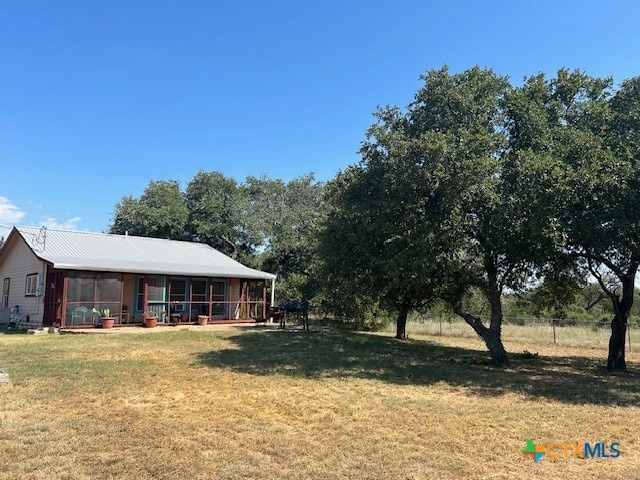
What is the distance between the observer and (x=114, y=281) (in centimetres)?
1898

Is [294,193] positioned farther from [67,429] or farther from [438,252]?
[67,429]

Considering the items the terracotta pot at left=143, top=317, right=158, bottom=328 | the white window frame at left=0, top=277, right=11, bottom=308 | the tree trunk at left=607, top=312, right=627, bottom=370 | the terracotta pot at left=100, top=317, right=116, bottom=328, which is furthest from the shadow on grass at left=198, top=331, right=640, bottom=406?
the white window frame at left=0, top=277, right=11, bottom=308

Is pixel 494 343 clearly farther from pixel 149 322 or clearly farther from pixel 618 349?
pixel 149 322

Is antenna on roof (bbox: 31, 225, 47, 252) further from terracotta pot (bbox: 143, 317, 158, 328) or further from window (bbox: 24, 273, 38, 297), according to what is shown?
terracotta pot (bbox: 143, 317, 158, 328)

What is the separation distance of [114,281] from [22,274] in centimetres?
465

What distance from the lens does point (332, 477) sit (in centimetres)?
432

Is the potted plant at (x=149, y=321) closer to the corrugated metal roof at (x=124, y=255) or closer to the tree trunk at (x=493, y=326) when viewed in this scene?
the corrugated metal roof at (x=124, y=255)

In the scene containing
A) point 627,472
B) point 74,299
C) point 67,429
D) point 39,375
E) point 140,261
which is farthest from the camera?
point 140,261

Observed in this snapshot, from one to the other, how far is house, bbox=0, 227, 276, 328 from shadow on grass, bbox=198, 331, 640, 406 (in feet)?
20.2

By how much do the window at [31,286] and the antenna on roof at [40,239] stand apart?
113 cm

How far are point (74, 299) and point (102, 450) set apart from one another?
14850mm

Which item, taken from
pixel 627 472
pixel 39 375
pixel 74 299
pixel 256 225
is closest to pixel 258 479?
pixel 627 472

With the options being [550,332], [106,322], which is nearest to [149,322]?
[106,322]

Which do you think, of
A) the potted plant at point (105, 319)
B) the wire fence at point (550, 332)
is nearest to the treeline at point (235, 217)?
the wire fence at point (550, 332)
